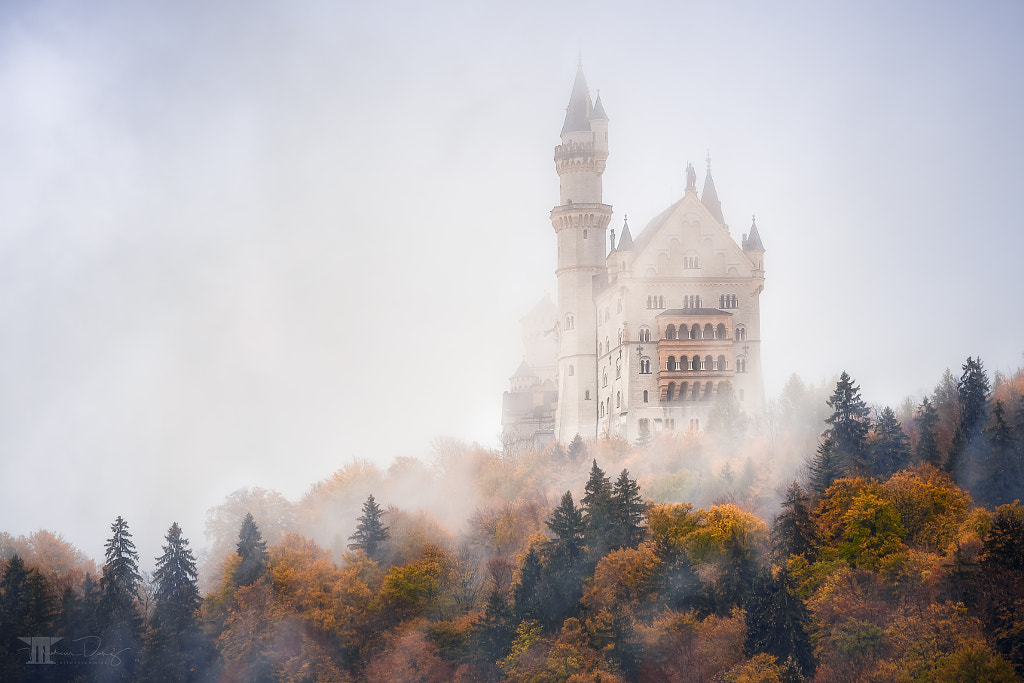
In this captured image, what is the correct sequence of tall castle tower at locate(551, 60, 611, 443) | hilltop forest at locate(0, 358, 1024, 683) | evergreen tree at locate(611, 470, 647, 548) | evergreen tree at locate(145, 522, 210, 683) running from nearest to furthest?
hilltop forest at locate(0, 358, 1024, 683), evergreen tree at locate(611, 470, 647, 548), evergreen tree at locate(145, 522, 210, 683), tall castle tower at locate(551, 60, 611, 443)

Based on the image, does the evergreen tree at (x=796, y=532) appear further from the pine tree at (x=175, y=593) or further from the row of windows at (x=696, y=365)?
the pine tree at (x=175, y=593)

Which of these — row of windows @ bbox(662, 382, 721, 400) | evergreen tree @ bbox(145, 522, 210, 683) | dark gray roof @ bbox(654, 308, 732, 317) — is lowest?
evergreen tree @ bbox(145, 522, 210, 683)

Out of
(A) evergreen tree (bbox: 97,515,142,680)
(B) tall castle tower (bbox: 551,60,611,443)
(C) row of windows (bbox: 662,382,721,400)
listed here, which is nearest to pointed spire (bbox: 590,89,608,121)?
(B) tall castle tower (bbox: 551,60,611,443)

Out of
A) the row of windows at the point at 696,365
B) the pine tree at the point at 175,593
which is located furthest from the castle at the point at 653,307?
the pine tree at the point at 175,593

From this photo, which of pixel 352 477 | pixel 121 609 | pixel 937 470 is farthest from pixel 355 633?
pixel 937 470

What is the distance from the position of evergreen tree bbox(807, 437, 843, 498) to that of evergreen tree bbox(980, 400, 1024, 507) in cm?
725

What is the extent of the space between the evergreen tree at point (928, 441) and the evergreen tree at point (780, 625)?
13.1 meters

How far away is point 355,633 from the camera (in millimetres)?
66750

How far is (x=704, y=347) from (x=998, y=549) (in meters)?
33.3

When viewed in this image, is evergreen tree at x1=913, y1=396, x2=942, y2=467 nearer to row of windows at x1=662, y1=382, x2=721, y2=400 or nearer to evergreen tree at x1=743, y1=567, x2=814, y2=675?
evergreen tree at x1=743, y1=567, x2=814, y2=675

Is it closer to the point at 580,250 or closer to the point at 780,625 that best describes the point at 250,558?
the point at 580,250

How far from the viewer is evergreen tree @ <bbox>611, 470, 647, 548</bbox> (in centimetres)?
6006

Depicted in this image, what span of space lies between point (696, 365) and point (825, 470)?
21.9 m

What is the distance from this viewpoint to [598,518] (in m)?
61.0
